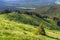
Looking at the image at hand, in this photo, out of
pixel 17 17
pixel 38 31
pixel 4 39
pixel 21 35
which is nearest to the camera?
pixel 4 39

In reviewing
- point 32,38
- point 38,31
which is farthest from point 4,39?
point 38,31

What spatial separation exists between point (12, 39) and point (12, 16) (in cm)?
11317

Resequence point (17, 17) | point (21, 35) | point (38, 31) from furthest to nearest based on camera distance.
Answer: point (17, 17), point (38, 31), point (21, 35)

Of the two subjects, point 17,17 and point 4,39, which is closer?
point 4,39

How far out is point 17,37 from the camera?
40.9 metres

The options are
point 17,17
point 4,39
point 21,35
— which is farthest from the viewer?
point 17,17

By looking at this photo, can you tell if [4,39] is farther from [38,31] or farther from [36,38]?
[38,31]

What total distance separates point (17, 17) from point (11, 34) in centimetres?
11058

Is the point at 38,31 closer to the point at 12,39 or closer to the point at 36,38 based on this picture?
the point at 36,38

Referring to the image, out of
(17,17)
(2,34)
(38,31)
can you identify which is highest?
(2,34)

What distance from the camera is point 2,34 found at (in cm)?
4072

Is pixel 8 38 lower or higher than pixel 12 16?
higher

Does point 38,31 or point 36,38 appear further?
point 38,31

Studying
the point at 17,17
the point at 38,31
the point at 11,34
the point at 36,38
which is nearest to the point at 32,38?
the point at 36,38
